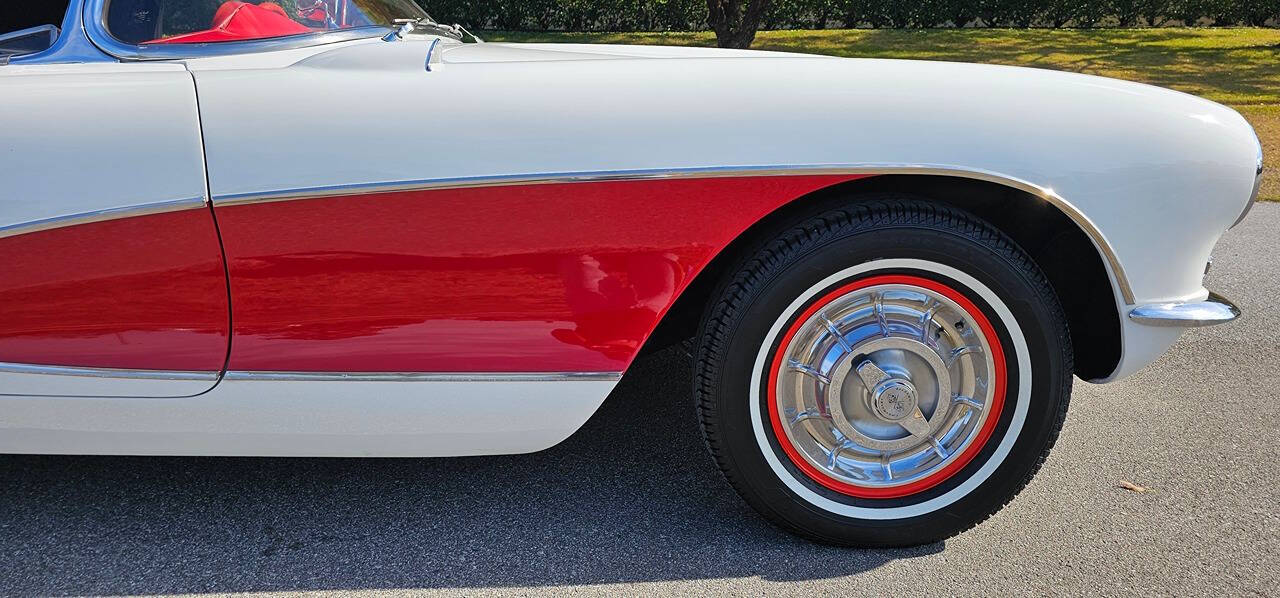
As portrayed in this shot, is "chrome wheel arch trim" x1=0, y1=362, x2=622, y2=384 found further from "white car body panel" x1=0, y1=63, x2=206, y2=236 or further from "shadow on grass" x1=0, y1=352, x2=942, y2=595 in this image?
"shadow on grass" x1=0, y1=352, x2=942, y2=595

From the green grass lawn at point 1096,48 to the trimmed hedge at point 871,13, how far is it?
1.42 ft

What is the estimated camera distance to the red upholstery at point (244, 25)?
222 centimetres

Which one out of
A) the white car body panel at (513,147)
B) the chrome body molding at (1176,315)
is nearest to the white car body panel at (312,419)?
the white car body panel at (513,147)

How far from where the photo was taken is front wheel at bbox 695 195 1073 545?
208 centimetres

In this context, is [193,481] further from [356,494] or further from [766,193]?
[766,193]

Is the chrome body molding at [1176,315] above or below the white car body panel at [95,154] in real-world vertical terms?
below

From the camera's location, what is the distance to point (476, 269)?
1997mm

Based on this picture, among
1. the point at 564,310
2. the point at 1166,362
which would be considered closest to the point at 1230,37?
the point at 1166,362

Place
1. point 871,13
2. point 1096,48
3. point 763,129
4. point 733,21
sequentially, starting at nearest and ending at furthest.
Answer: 1. point 763,129
2. point 733,21
3. point 1096,48
4. point 871,13

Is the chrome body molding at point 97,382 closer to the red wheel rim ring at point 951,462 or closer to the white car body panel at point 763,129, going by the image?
the white car body panel at point 763,129

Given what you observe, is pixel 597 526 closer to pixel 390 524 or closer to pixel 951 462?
pixel 390 524

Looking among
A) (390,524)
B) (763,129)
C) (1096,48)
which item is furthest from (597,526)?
(1096,48)

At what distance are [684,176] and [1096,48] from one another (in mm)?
13004

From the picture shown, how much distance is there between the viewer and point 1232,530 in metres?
2.35
